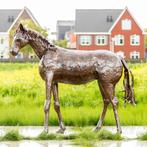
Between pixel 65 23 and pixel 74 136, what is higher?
pixel 65 23

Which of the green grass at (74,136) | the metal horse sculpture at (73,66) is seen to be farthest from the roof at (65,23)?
the green grass at (74,136)

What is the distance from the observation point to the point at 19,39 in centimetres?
1164

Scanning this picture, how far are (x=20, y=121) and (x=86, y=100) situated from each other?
4610mm

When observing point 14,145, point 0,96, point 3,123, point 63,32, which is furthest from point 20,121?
point 63,32

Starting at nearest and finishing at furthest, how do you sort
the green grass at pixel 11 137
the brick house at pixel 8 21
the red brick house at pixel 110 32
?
the green grass at pixel 11 137
the red brick house at pixel 110 32
the brick house at pixel 8 21

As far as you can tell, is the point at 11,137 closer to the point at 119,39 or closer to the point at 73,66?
the point at 73,66

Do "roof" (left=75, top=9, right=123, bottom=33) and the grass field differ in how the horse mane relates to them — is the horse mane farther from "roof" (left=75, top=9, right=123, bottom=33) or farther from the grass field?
"roof" (left=75, top=9, right=123, bottom=33)

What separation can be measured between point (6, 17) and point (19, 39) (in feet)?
233

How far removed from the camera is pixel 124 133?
39.3 ft

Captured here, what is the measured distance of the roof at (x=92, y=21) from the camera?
76.2 metres

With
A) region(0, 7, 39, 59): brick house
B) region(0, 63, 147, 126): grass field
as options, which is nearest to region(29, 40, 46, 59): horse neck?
region(0, 63, 147, 126): grass field

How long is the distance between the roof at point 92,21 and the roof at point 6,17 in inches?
385

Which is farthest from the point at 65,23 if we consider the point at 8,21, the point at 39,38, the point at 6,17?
the point at 39,38

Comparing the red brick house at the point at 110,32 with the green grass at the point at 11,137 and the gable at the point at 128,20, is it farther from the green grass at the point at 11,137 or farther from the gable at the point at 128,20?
the green grass at the point at 11,137
